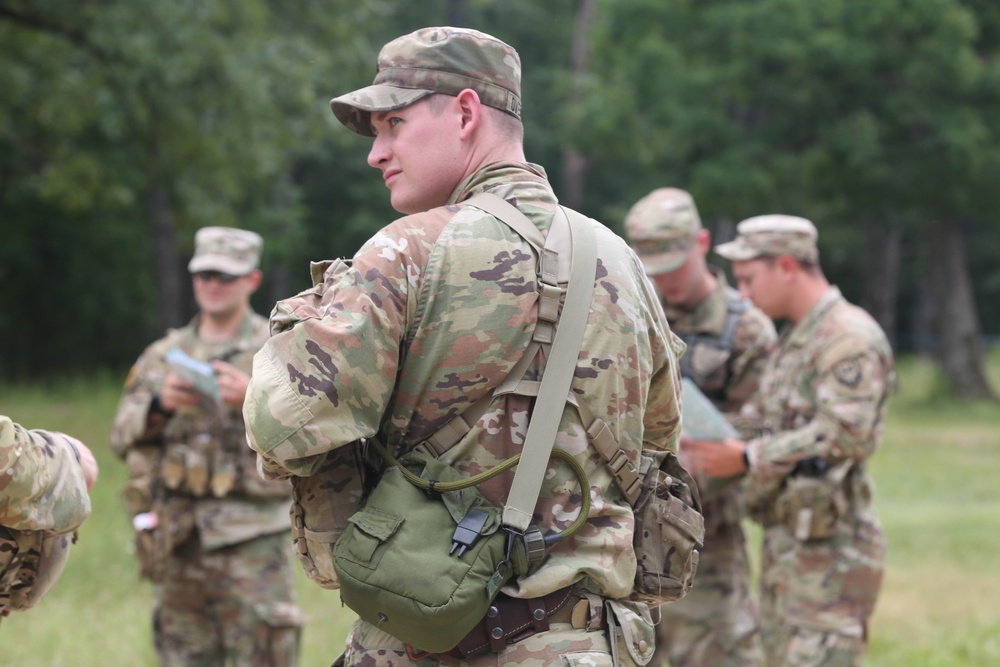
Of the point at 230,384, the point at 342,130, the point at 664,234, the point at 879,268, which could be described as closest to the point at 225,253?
the point at 230,384

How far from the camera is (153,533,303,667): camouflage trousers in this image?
529 centimetres

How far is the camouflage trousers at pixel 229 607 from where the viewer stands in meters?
5.29

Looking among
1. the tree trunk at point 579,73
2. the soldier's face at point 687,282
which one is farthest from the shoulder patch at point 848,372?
the tree trunk at point 579,73

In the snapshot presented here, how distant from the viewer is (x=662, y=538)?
2863 mm

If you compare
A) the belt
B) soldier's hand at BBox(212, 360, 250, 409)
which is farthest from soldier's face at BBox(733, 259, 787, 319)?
the belt

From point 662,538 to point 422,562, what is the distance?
26.7 inches

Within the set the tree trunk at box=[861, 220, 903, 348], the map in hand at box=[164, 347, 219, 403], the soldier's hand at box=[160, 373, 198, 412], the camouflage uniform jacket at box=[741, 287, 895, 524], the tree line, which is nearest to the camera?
the camouflage uniform jacket at box=[741, 287, 895, 524]

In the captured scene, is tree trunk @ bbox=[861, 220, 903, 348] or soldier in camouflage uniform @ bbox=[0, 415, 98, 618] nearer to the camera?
soldier in camouflage uniform @ bbox=[0, 415, 98, 618]

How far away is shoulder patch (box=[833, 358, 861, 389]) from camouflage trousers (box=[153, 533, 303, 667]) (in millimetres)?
2623

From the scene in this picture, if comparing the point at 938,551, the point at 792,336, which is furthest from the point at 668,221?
the point at 938,551

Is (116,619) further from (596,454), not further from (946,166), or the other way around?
(946,166)

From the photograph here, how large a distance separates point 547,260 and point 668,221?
9.43 feet

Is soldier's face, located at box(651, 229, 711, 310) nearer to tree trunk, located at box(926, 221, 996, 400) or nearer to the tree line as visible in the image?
the tree line

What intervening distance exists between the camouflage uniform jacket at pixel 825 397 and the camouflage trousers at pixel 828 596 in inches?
6.5
